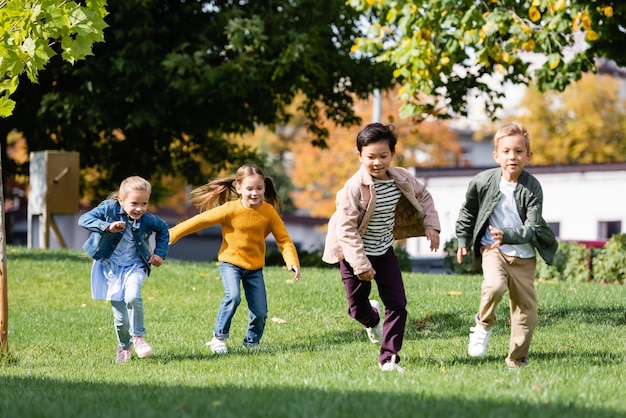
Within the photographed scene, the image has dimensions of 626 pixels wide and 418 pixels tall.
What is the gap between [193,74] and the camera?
21641 millimetres

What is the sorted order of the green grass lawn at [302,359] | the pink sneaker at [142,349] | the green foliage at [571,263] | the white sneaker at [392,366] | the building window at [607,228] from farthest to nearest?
the building window at [607,228], the green foliage at [571,263], the pink sneaker at [142,349], the white sneaker at [392,366], the green grass lawn at [302,359]

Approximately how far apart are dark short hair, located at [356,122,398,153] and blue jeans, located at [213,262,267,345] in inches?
77.0

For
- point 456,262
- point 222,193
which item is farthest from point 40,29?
point 456,262

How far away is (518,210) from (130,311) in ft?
11.2

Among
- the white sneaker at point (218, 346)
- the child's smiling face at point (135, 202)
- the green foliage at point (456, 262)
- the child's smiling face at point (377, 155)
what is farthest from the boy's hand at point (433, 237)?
the green foliage at point (456, 262)

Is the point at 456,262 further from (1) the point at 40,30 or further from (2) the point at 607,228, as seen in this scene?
(2) the point at 607,228

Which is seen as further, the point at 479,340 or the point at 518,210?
the point at 479,340

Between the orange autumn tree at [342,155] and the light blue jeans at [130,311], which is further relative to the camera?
the orange autumn tree at [342,155]

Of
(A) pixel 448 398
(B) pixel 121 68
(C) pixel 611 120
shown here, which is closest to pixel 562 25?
(A) pixel 448 398

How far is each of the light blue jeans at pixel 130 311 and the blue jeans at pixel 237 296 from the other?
0.71 meters

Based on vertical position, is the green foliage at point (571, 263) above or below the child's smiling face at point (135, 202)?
below

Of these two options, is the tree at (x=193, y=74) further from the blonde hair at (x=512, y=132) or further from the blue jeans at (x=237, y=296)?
the blonde hair at (x=512, y=132)

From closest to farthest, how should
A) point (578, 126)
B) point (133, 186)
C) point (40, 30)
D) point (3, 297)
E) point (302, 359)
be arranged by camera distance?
point (40, 30) → point (302, 359) → point (133, 186) → point (3, 297) → point (578, 126)

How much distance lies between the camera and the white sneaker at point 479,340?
7.73 meters
